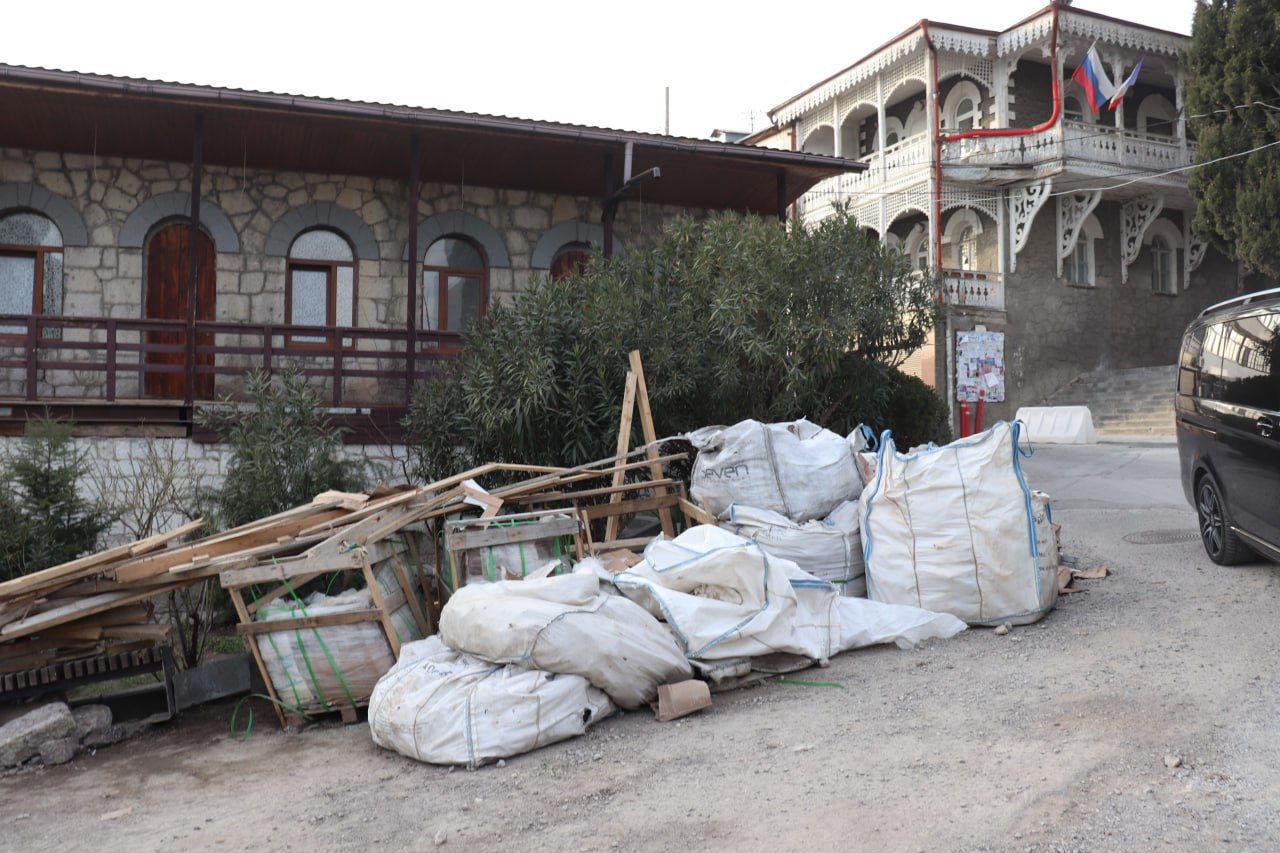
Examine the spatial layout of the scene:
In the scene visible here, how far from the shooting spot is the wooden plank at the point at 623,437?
24.0ft

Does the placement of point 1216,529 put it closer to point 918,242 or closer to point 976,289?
point 976,289

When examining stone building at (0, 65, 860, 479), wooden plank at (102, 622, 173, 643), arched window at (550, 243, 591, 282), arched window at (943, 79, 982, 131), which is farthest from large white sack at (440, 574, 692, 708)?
arched window at (943, 79, 982, 131)

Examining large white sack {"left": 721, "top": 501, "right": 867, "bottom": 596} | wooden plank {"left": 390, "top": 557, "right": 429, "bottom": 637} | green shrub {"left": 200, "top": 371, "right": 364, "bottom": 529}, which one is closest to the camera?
wooden plank {"left": 390, "top": 557, "right": 429, "bottom": 637}

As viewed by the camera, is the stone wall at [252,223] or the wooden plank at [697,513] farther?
the stone wall at [252,223]

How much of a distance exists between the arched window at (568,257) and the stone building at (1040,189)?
1015 centimetres

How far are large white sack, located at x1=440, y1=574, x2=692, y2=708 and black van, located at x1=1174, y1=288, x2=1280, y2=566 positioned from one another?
3768 millimetres

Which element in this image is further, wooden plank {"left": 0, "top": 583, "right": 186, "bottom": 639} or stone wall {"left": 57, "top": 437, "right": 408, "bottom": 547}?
stone wall {"left": 57, "top": 437, "right": 408, "bottom": 547}

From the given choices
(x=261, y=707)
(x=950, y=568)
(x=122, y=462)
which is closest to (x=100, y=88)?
(x=122, y=462)

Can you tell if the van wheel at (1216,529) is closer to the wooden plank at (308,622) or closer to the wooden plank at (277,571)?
the wooden plank at (308,622)

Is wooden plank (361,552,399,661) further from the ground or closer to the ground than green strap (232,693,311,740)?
further from the ground

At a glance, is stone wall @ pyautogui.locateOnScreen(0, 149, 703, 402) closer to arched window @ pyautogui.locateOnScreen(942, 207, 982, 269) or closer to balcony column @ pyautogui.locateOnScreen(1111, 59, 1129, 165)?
arched window @ pyautogui.locateOnScreen(942, 207, 982, 269)

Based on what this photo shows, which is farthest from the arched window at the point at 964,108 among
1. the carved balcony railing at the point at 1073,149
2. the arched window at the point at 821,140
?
the arched window at the point at 821,140

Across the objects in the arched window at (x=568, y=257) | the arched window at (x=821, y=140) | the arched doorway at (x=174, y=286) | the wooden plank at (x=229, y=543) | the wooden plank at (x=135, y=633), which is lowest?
the wooden plank at (x=135, y=633)

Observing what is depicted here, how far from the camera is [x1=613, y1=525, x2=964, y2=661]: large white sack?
514 cm
